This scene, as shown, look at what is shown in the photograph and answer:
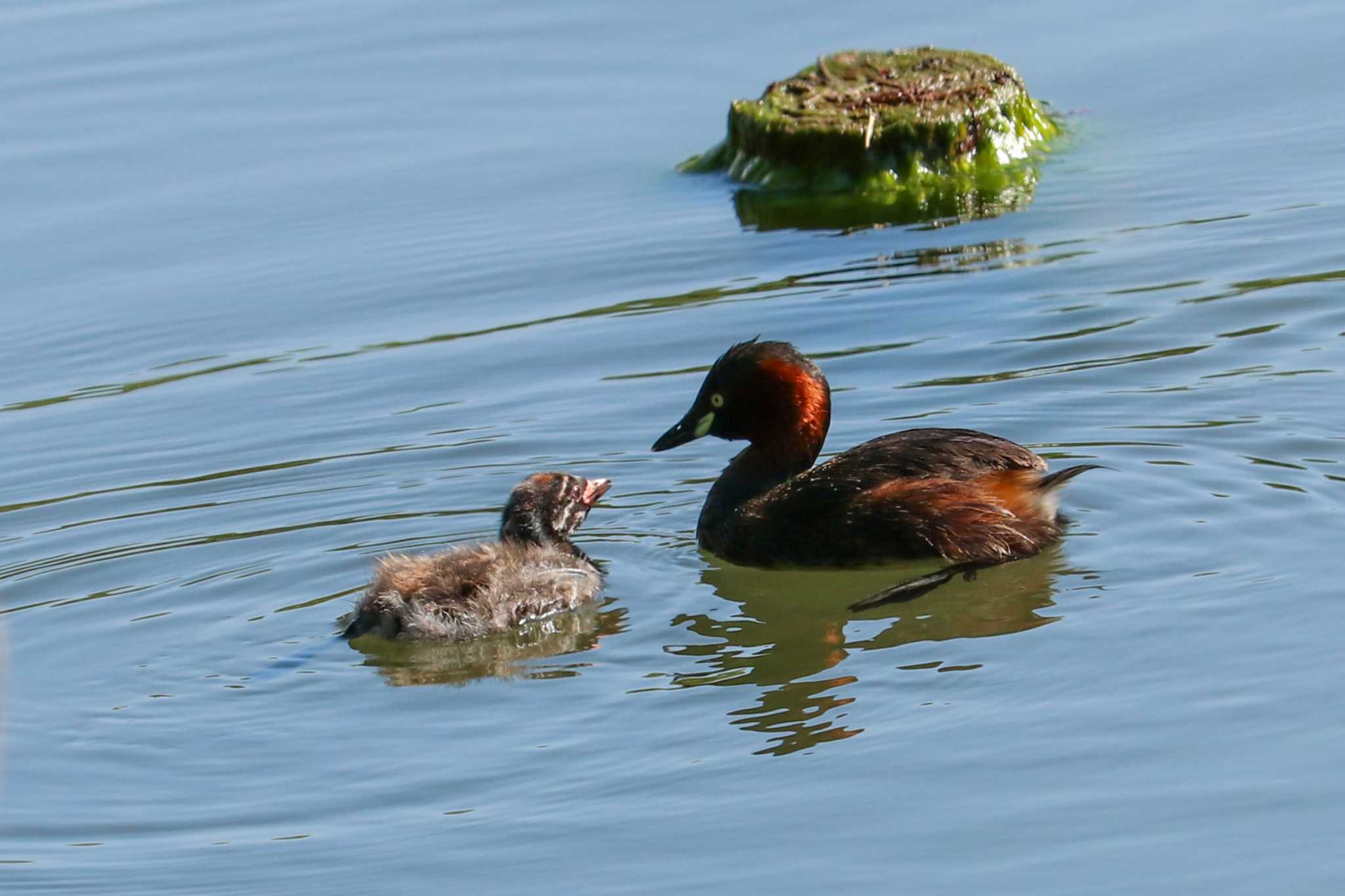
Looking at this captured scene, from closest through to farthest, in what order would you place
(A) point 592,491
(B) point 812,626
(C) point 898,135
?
(B) point 812,626 → (A) point 592,491 → (C) point 898,135

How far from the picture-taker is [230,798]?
5.79m

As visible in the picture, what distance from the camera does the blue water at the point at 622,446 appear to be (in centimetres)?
543

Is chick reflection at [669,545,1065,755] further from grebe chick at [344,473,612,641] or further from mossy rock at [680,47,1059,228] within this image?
mossy rock at [680,47,1059,228]

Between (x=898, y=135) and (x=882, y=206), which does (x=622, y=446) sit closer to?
(x=882, y=206)

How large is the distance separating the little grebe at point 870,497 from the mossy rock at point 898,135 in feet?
12.6

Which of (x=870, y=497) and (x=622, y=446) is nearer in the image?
(x=870, y=497)

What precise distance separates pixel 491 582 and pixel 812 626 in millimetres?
1065

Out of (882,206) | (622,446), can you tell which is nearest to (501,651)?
(622,446)

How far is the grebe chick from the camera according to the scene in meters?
6.96

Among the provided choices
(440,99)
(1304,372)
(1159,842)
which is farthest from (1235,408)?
(440,99)

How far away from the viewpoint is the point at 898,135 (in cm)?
1190

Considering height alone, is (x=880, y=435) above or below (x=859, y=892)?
above

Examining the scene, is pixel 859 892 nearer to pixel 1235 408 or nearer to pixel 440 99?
pixel 1235 408

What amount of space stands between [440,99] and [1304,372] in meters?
6.71
